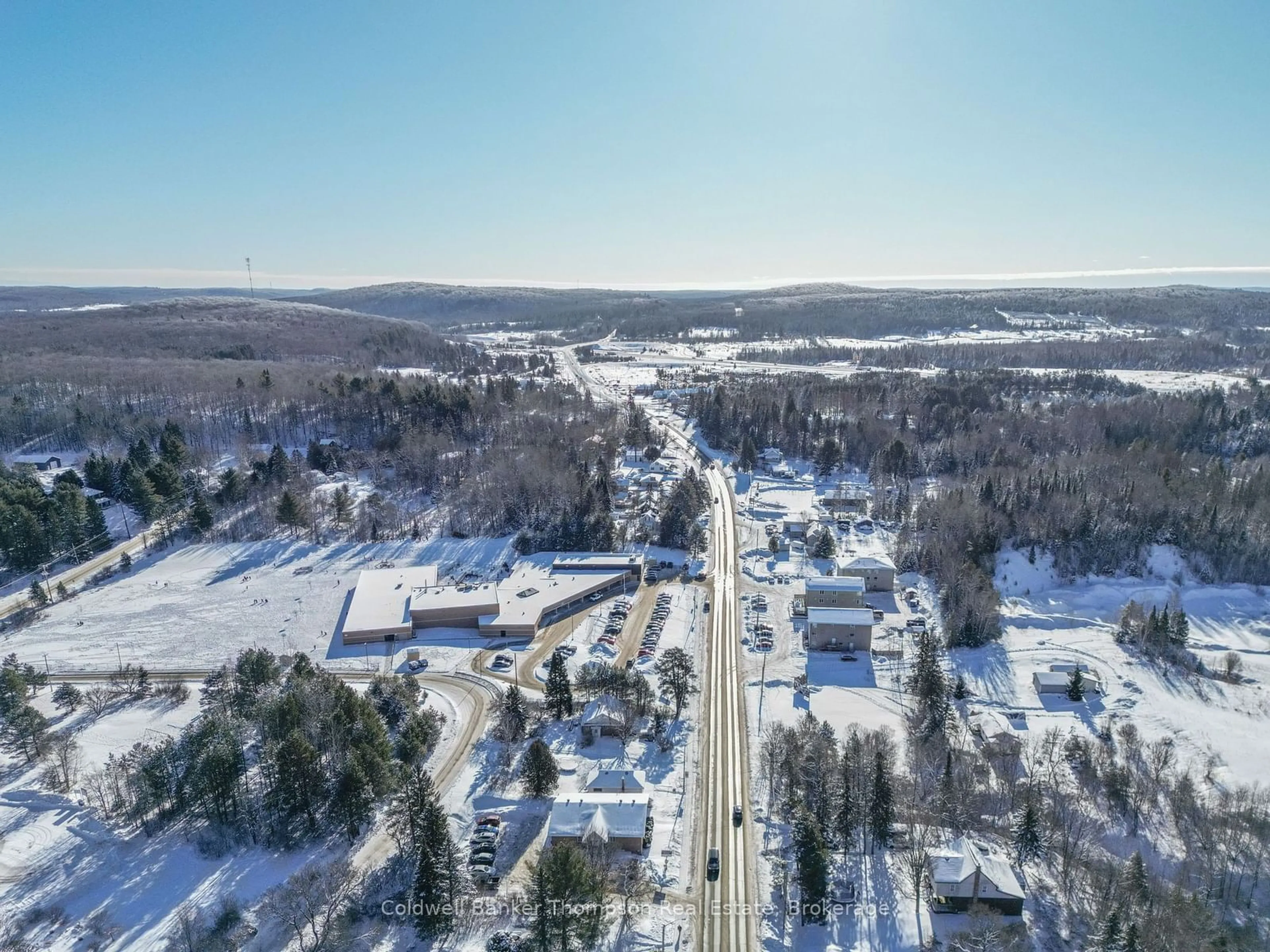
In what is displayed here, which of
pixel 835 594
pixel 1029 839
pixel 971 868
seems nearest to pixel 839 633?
pixel 835 594

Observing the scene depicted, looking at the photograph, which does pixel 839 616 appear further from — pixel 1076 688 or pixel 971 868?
pixel 971 868

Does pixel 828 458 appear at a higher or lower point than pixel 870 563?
higher

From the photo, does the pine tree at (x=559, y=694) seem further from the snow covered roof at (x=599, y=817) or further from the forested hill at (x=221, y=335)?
the forested hill at (x=221, y=335)

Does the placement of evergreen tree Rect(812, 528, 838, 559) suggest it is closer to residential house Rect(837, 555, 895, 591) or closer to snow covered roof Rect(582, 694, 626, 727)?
residential house Rect(837, 555, 895, 591)

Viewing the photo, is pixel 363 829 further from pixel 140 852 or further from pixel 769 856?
pixel 769 856

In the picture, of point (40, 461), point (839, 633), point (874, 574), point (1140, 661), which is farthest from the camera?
point (40, 461)

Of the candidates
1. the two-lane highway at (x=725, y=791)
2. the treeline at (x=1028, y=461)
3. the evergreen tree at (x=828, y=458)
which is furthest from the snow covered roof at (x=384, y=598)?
the evergreen tree at (x=828, y=458)

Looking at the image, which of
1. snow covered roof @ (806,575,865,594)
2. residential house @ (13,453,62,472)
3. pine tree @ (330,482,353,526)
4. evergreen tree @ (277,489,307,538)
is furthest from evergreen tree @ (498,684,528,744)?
residential house @ (13,453,62,472)
